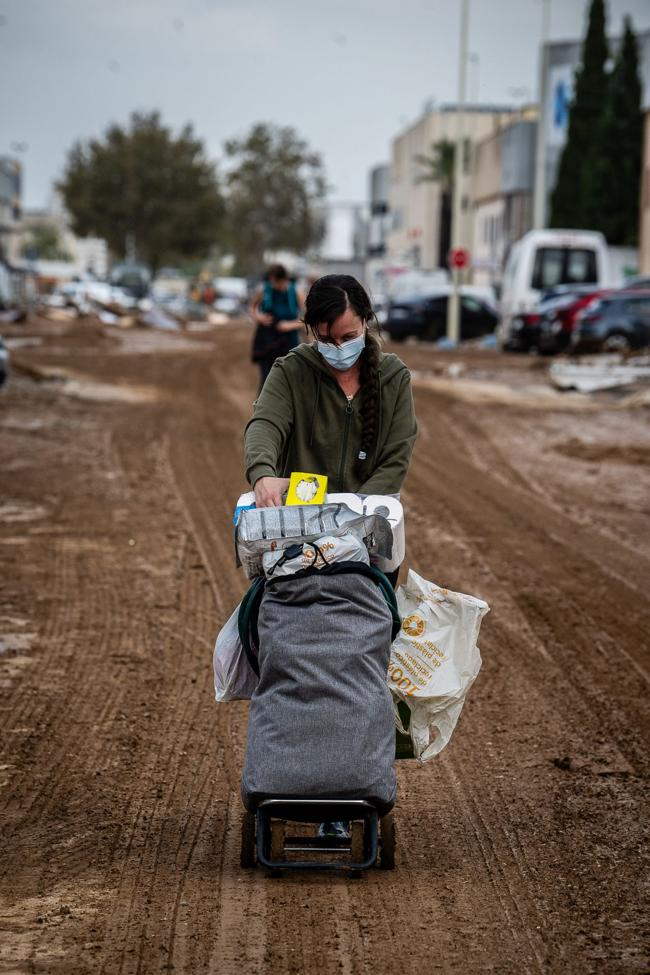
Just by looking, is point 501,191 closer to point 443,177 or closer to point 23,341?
point 443,177

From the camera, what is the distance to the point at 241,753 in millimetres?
5867

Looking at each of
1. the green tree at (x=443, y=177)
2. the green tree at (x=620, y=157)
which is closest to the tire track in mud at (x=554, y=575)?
the green tree at (x=620, y=157)

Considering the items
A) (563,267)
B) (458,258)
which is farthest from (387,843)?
(458,258)

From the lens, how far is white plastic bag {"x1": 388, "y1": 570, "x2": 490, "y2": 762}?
4.65 metres

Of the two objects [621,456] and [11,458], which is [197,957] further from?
[621,456]

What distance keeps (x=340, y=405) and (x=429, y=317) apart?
3689 cm

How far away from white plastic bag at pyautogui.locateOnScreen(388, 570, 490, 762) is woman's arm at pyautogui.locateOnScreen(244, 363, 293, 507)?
0.59 m

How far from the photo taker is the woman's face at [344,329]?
4.48 m

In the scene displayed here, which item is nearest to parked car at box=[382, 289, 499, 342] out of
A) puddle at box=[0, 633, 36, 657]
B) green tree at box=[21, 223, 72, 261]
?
puddle at box=[0, 633, 36, 657]

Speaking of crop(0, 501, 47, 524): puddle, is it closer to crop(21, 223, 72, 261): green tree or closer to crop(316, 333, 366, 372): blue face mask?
crop(316, 333, 366, 372): blue face mask

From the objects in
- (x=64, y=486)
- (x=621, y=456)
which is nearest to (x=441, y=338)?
(x=621, y=456)

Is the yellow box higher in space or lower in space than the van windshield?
higher

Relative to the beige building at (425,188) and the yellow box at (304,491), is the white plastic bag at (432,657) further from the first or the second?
the beige building at (425,188)

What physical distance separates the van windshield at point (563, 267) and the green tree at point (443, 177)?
145 feet
